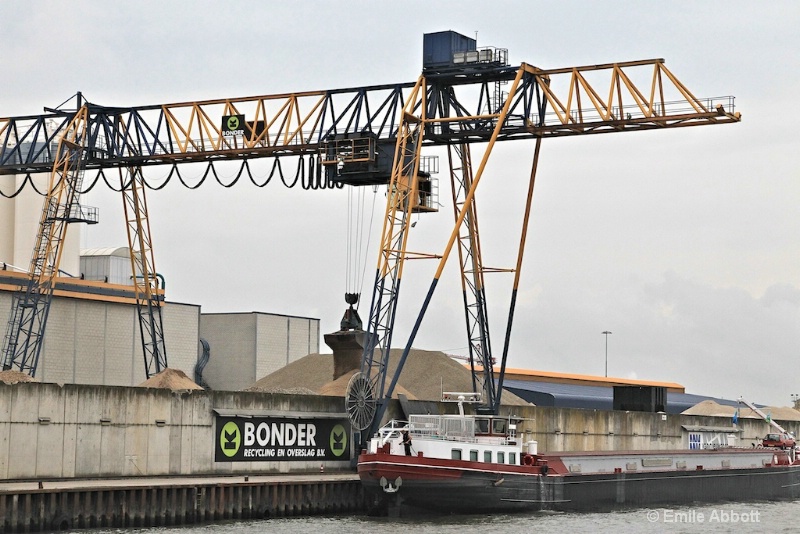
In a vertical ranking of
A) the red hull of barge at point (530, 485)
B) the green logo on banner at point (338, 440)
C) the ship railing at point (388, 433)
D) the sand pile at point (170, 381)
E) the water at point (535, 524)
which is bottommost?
the water at point (535, 524)

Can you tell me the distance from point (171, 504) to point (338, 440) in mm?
14035

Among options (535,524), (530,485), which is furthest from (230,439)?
(535,524)

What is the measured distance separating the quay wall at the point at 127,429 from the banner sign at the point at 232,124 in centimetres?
1533

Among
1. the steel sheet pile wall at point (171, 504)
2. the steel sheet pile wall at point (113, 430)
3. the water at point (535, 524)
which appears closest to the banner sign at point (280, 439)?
the steel sheet pile wall at point (113, 430)

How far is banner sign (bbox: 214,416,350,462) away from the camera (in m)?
52.4

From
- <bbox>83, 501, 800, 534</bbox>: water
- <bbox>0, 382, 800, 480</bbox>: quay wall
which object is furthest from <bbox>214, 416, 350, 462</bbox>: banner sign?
<bbox>83, 501, 800, 534</bbox>: water

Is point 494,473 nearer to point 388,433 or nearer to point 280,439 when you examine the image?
point 388,433

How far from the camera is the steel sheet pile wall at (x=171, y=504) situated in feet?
133

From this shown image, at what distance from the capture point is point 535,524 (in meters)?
48.9

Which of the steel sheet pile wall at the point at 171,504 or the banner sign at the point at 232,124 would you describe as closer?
the steel sheet pile wall at the point at 171,504

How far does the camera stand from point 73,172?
67.1 m

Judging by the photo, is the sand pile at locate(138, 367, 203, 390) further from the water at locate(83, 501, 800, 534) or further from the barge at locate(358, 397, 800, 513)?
the water at locate(83, 501, 800, 534)

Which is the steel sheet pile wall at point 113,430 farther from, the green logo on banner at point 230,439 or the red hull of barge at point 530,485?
the red hull of barge at point 530,485

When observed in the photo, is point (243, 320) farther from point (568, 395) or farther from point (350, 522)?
point (350, 522)
